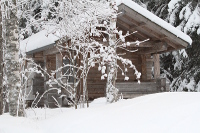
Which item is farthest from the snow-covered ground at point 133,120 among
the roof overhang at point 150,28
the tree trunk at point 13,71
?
the roof overhang at point 150,28

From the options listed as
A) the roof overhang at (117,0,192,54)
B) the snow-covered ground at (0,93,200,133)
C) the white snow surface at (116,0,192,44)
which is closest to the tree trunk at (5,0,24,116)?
the snow-covered ground at (0,93,200,133)

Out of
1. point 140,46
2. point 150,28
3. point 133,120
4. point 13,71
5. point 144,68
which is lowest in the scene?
point 133,120

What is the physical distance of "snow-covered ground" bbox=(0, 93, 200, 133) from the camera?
12.5 feet

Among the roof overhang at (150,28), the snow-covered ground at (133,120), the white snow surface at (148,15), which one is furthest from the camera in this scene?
the roof overhang at (150,28)

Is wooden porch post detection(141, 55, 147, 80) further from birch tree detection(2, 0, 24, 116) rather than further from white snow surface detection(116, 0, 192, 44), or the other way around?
birch tree detection(2, 0, 24, 116)

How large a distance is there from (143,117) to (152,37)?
9528mm

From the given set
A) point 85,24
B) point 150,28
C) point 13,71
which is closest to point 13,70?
point 13,71

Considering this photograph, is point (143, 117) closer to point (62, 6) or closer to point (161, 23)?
point (62, 6)

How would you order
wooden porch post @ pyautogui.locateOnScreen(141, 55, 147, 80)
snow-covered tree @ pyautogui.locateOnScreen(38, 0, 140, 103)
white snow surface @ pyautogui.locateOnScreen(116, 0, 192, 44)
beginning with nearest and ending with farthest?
snow-covered tree @ pyautogui.locateOnScreen(38, 0, 140, 103) → white snow surface @ pyautogui.locateOnScreen(116, 0, 192, 44) → wooden porch post @ pyautogui.locateOnScreen(141, 55, 147, 80)

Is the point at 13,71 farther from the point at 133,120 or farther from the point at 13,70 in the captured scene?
the point at 133,120

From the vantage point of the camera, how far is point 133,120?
169 inches

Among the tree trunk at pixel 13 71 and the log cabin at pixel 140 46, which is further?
the log cabin at pixel 140 46

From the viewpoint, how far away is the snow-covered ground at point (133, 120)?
382 cm

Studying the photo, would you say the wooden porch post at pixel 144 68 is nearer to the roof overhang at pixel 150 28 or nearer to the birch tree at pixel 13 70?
the roof overhang at pixel 150 28
